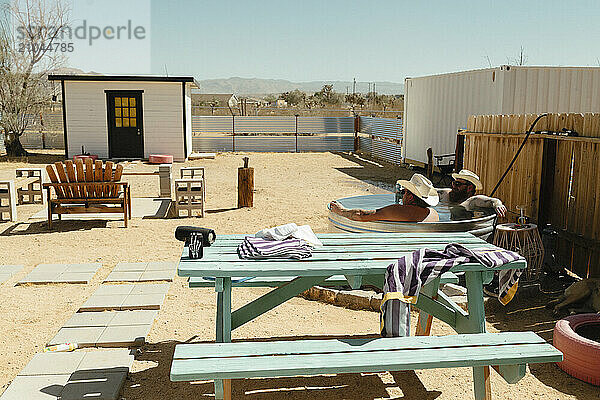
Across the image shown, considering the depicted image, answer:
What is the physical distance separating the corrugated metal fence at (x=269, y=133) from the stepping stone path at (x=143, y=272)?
60.1 ft

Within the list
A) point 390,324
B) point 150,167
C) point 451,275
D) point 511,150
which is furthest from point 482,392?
point 150,167

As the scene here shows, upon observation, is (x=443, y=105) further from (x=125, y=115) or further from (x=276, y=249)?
(x=276, y=249)

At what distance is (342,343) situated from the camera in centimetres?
316

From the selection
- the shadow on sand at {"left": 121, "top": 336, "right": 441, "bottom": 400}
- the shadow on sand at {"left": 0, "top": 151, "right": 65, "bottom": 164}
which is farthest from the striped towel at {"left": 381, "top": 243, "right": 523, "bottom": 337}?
the shadow on sand at {"left": 0, "top": 151, "right": 65, "bottom": 164}

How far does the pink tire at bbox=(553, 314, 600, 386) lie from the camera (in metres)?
3.91

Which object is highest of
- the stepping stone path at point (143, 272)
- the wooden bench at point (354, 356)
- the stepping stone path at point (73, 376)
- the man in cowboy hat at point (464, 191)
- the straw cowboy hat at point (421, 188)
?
the straw cowboy hat at point (421, 188)

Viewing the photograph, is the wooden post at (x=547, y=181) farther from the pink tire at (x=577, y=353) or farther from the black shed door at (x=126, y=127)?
the black shed door at (x=126, y=127)

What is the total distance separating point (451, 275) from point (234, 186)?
10296 millimetres

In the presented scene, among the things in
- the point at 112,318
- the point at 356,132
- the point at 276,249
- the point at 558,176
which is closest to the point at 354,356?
the point at 276,249

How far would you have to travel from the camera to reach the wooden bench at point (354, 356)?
112 inches

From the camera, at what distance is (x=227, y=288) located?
3.42 meters

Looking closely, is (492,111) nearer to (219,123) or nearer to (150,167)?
(150,167)

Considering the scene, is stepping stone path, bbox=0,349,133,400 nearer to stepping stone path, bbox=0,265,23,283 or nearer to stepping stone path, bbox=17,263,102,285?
stepping stone path, bbox=17,263,102,285

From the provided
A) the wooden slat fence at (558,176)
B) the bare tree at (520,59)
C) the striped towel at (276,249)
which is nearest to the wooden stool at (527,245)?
the wooden slat fence at (558,176)
